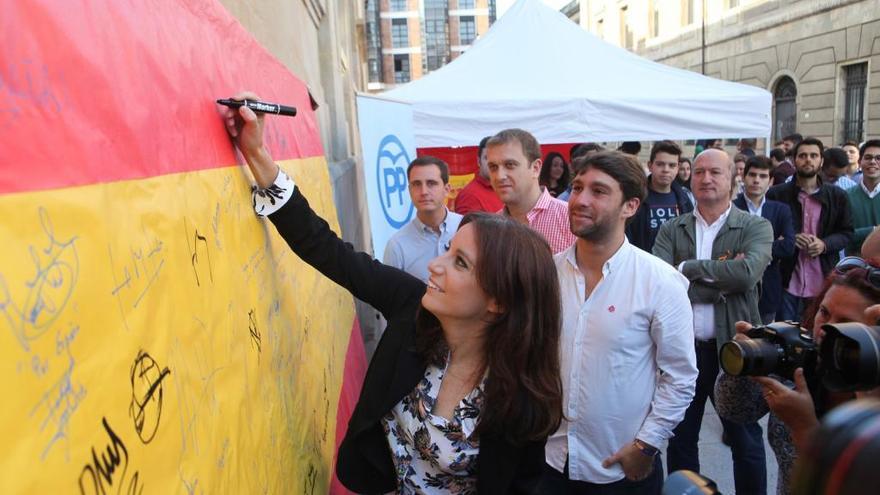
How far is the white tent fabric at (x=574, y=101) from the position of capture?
21.4ft

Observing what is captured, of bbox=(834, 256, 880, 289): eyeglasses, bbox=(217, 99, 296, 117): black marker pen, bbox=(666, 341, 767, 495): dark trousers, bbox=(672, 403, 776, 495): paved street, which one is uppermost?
bbox=(217, 99, 296, 117): black marker pen

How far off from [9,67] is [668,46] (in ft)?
102

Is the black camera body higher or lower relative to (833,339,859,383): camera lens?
lower

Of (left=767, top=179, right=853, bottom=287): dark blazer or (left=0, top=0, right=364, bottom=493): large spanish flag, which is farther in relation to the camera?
(left=767, top=179, right=853, bottom=287): dark blazer

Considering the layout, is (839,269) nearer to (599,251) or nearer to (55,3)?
(599,251)

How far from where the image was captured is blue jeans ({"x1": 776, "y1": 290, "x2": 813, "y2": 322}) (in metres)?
4.88

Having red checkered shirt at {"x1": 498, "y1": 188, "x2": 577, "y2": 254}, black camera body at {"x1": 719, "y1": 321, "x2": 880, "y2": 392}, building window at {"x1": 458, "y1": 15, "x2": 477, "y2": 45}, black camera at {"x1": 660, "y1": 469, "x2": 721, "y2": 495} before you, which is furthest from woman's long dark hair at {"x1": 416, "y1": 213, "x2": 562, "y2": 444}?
building window at {"x1": 458, "y1": 15, "x2": 477, "y2": 45}

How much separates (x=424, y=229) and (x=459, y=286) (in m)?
Result: 2.08

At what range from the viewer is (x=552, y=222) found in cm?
325

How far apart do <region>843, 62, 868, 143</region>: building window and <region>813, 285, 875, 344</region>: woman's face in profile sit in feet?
61.0

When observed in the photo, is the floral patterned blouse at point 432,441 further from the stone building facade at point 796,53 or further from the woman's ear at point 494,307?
the stone building facade at point 796,53
